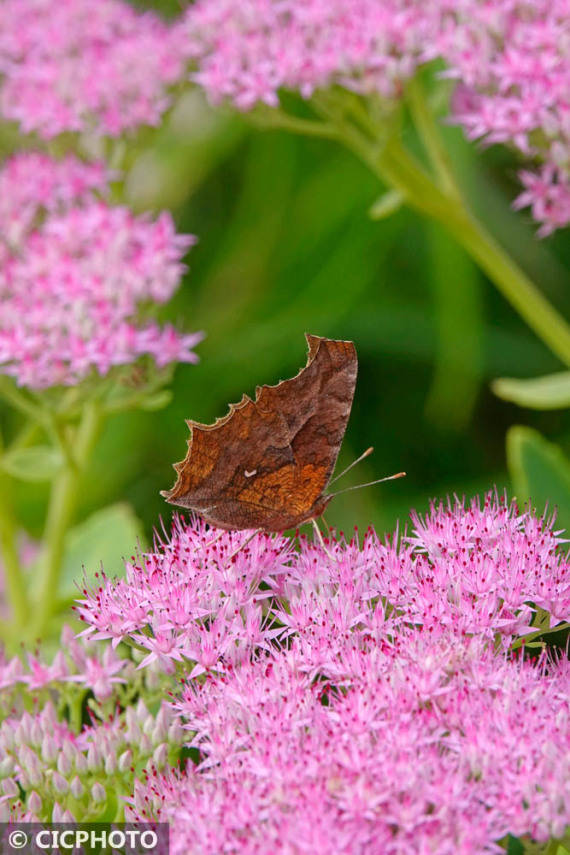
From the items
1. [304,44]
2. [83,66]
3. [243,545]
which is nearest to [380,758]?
[243,545]

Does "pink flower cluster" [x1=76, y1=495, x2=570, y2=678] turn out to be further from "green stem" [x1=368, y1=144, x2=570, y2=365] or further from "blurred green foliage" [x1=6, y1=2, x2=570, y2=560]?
"blurred green foliage" [x1=6, y1=2, x2=570, y2=560]

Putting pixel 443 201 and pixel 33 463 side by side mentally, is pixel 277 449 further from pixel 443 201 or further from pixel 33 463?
pixel 443 201

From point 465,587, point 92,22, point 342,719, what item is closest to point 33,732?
point 342,719

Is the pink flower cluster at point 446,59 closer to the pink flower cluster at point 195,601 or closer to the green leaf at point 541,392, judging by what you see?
the green leaf at point 541,392

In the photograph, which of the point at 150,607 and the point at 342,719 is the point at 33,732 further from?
the point at 342,719

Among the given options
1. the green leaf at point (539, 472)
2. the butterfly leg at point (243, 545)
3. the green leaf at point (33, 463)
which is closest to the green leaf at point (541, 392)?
the green leaf at point (539, 472)

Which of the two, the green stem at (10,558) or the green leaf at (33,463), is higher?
the green leaf at (33,463)

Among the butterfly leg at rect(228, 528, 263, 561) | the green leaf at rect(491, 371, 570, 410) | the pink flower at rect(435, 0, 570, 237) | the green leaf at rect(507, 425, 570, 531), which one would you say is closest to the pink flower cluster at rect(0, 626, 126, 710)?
the butterfly leg at rect(228, 528, 263, 561)
